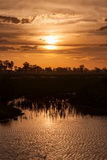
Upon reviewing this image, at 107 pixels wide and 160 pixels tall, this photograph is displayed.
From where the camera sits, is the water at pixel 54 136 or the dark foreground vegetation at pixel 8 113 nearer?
the water at pixel 54 136

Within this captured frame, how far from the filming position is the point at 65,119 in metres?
46.6

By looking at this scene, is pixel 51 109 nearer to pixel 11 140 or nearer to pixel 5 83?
pixel 5 83

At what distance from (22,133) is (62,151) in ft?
30.7

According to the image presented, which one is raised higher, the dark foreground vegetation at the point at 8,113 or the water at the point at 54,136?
the dark foreground vegetation at the point at 8,113

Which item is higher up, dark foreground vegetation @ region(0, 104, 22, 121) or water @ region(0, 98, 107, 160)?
dark foreground vegetation @ region(0, 104, 22, 121)

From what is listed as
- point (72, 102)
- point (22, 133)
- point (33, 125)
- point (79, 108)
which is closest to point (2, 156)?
point (22, 133)

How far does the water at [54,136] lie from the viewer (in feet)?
96.0

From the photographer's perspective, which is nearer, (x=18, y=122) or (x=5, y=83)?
(x=18, y=122)

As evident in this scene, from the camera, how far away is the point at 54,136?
3641 cm

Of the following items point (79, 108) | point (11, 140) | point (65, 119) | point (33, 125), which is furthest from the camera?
point (79, 108)

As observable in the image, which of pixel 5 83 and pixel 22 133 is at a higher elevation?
pixel 5 83

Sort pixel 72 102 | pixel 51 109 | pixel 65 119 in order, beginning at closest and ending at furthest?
pixel 65 119 < pixel 51 109 < pixel 72 102

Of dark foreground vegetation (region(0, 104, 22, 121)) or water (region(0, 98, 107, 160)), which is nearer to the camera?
water (region(0, 98, 107, 160))

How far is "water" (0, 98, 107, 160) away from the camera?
96.0 feet
